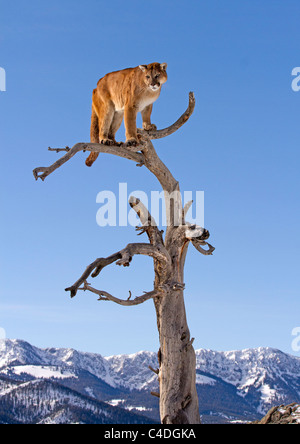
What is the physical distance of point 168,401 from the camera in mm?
12703

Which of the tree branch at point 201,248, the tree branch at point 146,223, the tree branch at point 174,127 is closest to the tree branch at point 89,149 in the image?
the tree branch at point 174,127

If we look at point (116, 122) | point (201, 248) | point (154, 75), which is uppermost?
point (154, 75)

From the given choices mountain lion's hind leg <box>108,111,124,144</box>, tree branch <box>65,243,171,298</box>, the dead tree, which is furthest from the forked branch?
tree branch <box>65,243,171,298</box>

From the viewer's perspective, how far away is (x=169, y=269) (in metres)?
13.3

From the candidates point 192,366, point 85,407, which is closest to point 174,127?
point 192,366

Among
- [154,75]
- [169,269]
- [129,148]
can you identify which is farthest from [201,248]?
[154,75]

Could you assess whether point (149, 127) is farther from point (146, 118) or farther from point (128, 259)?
point (128, 259)

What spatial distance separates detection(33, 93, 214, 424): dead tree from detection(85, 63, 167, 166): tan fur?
0.48 meters

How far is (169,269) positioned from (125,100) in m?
4.08

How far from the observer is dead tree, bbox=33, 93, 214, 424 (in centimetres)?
1258

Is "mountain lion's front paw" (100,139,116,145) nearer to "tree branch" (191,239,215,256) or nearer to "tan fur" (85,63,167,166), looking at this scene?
"tan fur" (85,63,167,166)
